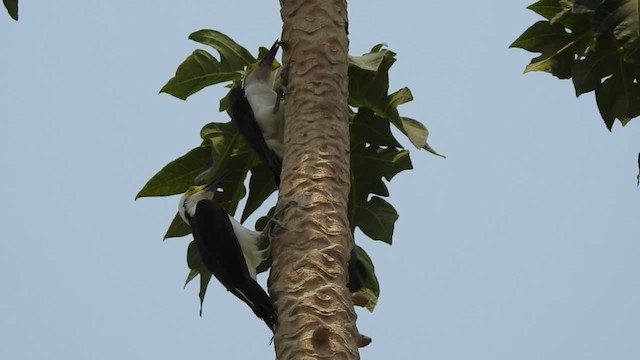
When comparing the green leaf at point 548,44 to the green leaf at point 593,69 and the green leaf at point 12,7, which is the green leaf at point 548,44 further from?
the green leaf at point 12,7

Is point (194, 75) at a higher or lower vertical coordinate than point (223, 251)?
higher

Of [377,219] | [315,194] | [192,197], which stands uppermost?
[192,197]

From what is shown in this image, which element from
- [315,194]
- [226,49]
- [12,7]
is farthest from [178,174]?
[315,194]

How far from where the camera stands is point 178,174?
18.9 ft

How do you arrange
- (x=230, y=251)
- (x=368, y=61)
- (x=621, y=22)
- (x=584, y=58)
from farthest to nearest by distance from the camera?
(x=584, y=58) → (x=621, y=22) → (x=368, y=61) → (x=230, y=251)

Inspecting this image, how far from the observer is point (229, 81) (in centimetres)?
593

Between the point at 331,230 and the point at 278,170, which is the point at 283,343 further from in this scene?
the point at 278,170

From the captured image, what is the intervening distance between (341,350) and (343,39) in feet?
5.79

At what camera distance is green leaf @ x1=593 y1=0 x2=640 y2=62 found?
17.2 ft

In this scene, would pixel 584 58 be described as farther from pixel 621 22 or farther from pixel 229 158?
pixel 229 158

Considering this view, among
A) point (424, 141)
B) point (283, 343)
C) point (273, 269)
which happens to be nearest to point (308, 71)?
point (424, 141)

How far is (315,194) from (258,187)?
1560mm

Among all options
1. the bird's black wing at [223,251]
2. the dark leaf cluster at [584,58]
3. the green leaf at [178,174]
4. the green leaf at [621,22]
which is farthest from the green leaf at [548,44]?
the bird's black wing at [223,251]

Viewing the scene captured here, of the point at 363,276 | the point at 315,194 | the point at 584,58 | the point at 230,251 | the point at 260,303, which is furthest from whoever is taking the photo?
the point at 584,58
